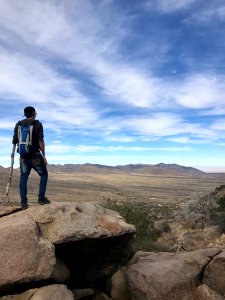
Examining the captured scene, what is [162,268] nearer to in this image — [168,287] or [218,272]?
[168,287]

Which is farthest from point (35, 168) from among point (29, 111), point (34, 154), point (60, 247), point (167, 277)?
point (167, 277)

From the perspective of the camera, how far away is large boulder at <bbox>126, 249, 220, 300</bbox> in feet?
35.8

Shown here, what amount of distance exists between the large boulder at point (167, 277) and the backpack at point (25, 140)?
15.0ft

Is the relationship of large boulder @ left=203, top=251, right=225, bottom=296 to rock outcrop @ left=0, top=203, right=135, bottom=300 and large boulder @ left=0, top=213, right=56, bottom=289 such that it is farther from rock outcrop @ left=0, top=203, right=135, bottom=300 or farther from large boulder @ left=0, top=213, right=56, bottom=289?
large boulder @ left=0, top=213, right=56, bottom=289

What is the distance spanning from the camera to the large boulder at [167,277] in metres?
10.9

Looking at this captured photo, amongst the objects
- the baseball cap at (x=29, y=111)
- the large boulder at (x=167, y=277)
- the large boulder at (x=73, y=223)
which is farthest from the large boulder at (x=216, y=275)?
the baseball cap at (x=29, y=111)

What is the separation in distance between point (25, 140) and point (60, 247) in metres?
3.17

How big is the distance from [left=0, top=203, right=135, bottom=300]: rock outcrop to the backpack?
1.64 meters

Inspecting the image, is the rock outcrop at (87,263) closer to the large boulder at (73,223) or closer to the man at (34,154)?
the large boulder at (73,223)

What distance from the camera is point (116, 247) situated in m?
11.8

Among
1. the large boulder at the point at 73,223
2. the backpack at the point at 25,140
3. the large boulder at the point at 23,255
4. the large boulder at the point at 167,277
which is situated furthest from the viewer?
the backpack at the point at 25,140

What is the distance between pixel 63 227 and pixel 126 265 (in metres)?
3.50

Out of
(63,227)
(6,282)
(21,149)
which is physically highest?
(21,149)

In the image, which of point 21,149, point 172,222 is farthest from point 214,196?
point 21,149
